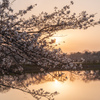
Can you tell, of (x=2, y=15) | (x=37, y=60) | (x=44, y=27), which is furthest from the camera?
(x=44, y=27)

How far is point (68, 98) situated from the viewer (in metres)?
20.4

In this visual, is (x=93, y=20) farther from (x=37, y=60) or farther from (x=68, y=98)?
(x=68, y=98)

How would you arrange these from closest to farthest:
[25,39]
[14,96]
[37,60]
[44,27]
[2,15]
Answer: [25,39], [37,60], [2,15], [44,27], [14,96]

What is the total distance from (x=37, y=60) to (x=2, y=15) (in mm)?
2265

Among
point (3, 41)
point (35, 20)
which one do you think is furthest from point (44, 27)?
point (3, 41)

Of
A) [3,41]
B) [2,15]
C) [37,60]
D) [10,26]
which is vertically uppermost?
[2,15]

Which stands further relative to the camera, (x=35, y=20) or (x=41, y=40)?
(x=35, y=20)

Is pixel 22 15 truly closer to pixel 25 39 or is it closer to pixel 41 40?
pixel 41 40

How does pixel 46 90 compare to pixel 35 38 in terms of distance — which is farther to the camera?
pixel 46 90

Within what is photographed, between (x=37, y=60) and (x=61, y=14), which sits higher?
(x=61, y=14)

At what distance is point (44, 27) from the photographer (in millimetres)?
9484

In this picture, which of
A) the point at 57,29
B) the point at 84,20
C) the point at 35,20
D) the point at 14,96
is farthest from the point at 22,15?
the point at 14,96

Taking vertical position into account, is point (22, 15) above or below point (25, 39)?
above

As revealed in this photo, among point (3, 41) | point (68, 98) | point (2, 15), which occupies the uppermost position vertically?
point (2, 15)
